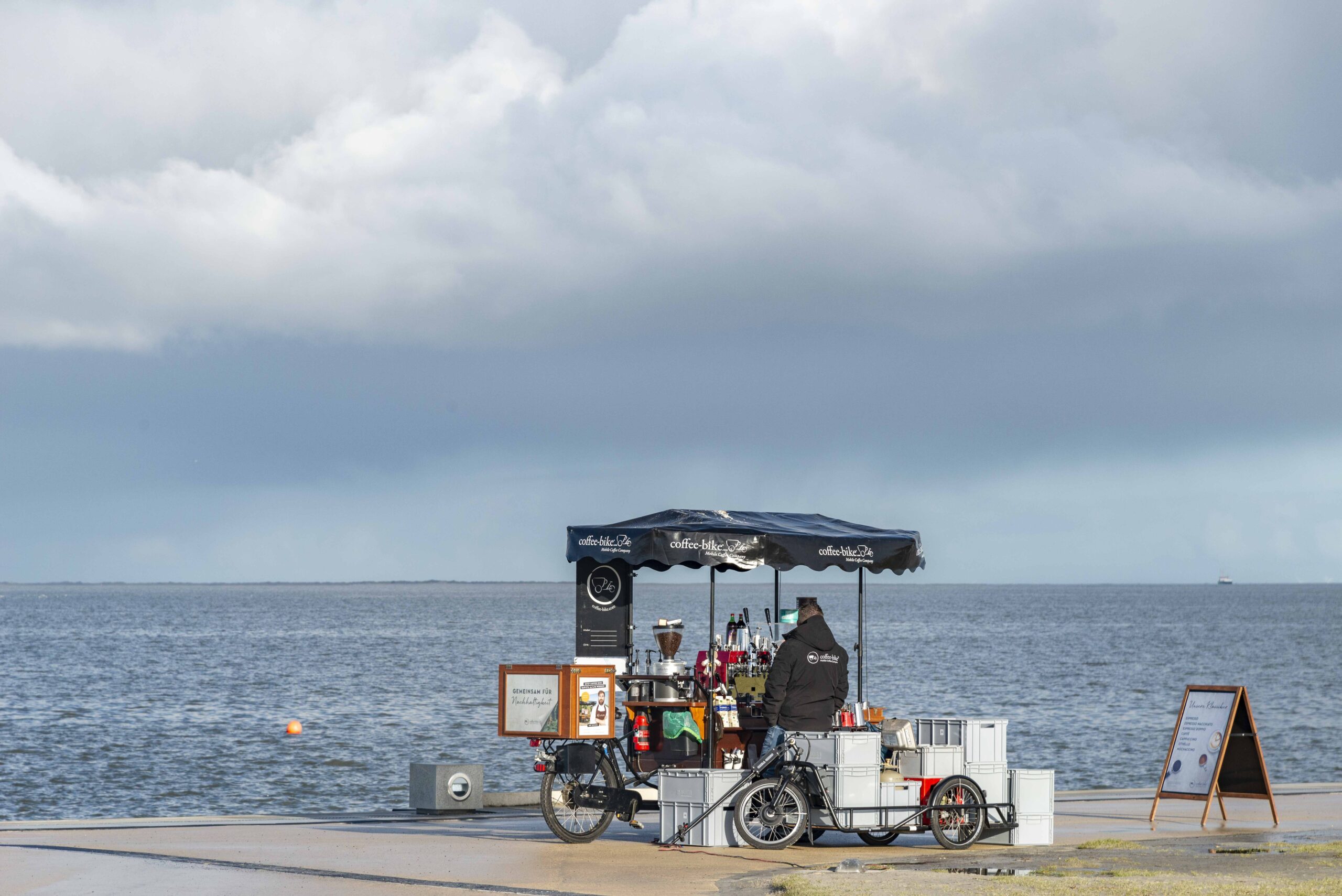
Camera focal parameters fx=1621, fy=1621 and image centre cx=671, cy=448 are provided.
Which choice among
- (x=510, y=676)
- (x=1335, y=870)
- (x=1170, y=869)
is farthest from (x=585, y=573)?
(x=1335, y=870)

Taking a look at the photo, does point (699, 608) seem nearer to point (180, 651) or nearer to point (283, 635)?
point (283, 635)

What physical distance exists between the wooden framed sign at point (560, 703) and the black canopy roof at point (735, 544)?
108cm

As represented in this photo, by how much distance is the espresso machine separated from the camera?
48.4 feet

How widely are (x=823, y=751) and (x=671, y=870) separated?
2151 mm

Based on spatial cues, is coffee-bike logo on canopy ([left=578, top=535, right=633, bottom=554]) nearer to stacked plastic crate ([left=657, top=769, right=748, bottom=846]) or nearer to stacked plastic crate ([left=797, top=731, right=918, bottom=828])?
stacked plastic crate ([left=657, top=769, right=748, bottom=846])

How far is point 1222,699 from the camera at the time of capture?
1584 cm

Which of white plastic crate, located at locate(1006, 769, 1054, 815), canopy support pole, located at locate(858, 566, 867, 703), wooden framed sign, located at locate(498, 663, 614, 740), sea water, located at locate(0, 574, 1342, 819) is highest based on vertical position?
canopy support pole, located at locate(858, 566, 867, 703)

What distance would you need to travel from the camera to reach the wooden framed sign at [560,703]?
14211 millimetres

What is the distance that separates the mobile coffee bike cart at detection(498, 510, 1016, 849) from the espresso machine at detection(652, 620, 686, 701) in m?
0.02

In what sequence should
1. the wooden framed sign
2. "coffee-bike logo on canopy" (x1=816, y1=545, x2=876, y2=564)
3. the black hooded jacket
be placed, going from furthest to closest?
"coffee-bike logo on canopy" (x1=816, y1=545, x2=876, y2=564)
the wooden framed sign
the black hooded jacket

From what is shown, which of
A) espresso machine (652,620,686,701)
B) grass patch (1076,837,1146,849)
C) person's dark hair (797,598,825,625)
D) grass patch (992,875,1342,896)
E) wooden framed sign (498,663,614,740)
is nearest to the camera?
grass patch (992,875,1342,896)

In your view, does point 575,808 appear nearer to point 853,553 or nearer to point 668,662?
point 668,662

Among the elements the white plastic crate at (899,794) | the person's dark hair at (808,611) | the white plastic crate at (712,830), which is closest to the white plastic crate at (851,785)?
the white plastic crate at (899,794)

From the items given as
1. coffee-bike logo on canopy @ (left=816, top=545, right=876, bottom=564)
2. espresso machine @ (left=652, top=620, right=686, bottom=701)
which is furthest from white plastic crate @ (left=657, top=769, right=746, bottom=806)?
coffee-bike logo on canopy @ (left=816, top=545, right=876, bottom=564)
